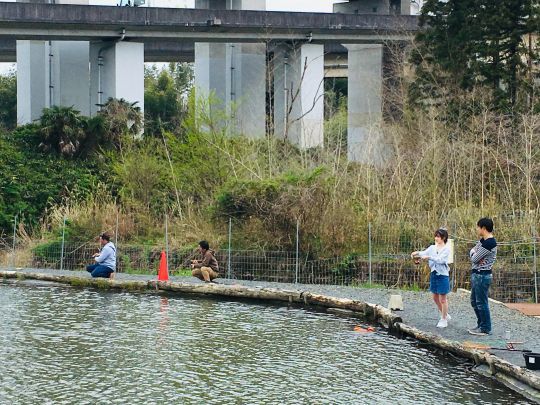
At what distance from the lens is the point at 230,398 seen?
45.1 ft

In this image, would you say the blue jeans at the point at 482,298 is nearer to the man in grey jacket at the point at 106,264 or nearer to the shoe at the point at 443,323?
the shoe at the point at 443,323

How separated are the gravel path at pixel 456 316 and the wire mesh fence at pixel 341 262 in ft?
4.59

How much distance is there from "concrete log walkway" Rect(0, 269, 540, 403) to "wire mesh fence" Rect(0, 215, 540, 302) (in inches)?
53.3

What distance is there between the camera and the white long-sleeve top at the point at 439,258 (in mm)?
18250

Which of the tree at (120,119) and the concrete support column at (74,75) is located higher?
the concrete support column at (74,75)

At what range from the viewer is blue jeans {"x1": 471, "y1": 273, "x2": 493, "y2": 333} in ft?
57.4

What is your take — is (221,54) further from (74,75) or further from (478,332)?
(478,332)

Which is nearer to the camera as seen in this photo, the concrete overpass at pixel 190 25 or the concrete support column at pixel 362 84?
the concrete overpass at pixel 190 25

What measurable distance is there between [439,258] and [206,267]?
9202mm

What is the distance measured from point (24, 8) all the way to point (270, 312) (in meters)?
30.8

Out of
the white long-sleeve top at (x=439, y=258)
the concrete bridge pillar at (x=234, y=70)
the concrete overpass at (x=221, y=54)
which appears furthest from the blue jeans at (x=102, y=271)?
the concrete bridge pillar at (x=234, y=70)


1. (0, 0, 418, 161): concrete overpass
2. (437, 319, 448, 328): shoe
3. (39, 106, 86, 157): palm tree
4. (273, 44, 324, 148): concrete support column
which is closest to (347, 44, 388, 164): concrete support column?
(0, 0, 418, 161): concrete overpass

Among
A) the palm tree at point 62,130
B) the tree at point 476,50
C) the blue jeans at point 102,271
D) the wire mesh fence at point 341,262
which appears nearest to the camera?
the wire mesh fence at point 341,262

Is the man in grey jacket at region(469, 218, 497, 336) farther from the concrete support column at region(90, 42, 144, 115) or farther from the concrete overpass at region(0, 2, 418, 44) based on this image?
the concrete support column at region(90, 42, 144, 115)
